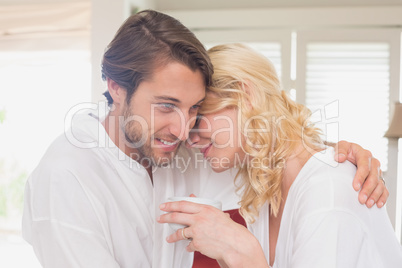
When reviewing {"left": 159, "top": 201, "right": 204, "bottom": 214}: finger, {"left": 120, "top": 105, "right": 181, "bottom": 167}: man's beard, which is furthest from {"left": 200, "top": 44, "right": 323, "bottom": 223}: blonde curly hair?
{"left": 159, "top": 201, "right": 204, "bottom": 214}: finger

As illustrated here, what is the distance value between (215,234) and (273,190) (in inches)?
13.5

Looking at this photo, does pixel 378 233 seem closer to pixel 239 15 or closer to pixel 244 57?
pixel 244 57

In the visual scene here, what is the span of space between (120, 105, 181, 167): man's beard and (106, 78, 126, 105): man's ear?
6cm

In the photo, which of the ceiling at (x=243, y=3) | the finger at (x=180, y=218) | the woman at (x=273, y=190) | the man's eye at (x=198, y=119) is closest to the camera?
the woman at (x=273, y=190)

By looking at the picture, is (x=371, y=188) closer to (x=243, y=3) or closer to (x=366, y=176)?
(x=366, y=176)

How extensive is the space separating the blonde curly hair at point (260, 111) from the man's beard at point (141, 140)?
0.21 meters

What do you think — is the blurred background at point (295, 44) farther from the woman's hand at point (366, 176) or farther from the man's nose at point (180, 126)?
the woman's hand at point (366, 176)

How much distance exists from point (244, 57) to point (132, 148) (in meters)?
0.53

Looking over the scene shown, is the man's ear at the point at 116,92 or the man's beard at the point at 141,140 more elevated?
the man's ear at the point at 116,92

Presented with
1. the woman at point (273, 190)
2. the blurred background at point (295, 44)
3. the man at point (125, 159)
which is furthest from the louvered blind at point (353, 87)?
the man at point (125, 159)

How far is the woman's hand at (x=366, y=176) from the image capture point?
1.31 metres

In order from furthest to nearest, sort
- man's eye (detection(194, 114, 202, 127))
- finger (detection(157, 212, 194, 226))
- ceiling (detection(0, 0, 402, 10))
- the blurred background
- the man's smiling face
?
ceiling (detection(0, 0, 402, 10)), the blurred background, man's eye (detection(194, 114, 202, 127)), the man's smiling face, finger (detection(157, 212, 194, 226))

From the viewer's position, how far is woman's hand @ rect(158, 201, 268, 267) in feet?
4.13

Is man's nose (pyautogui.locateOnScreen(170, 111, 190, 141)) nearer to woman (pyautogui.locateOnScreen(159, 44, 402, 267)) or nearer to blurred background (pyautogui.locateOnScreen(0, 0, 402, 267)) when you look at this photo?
woman (pyautogui.locateOnScreen(159, 44, 402, 267))
